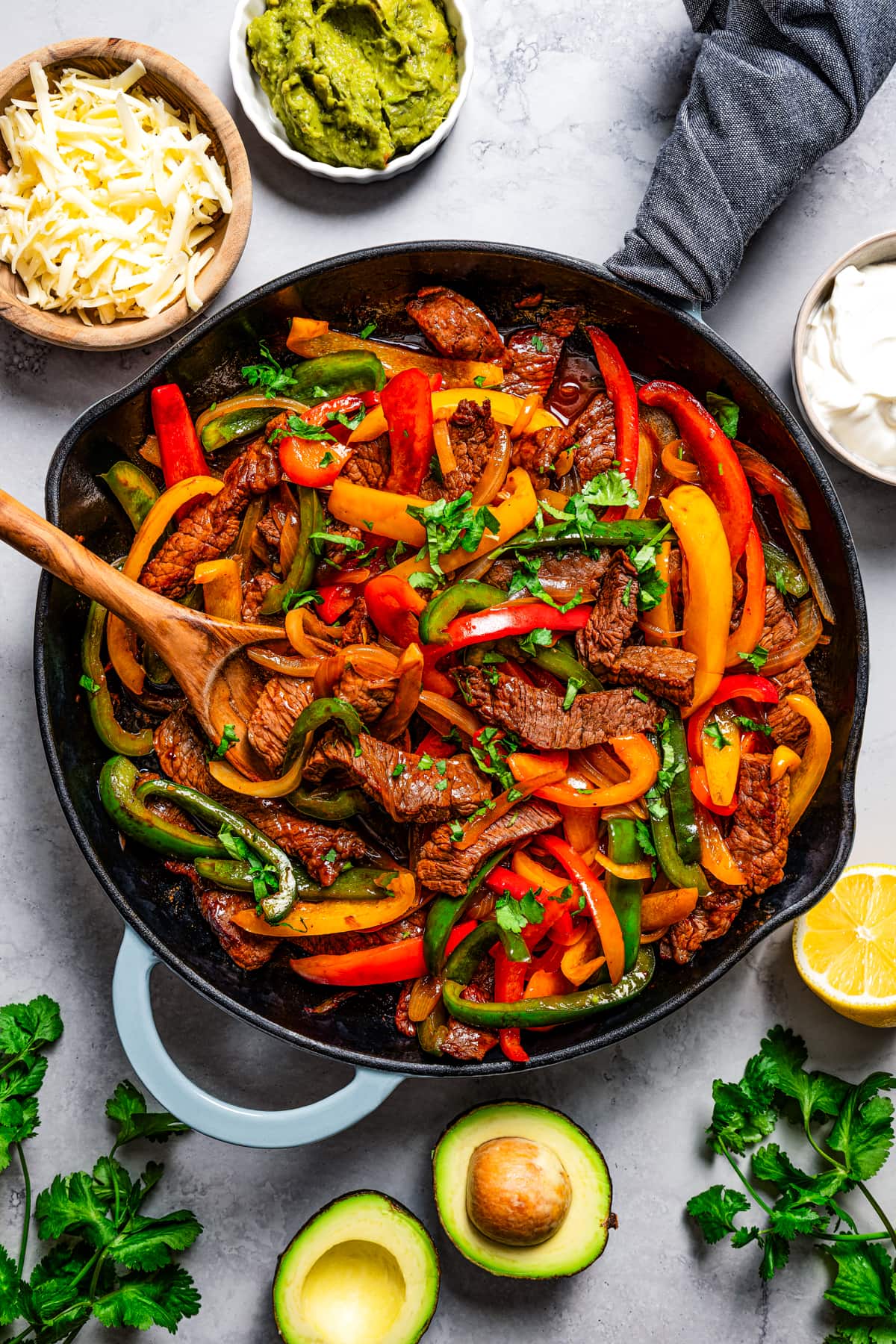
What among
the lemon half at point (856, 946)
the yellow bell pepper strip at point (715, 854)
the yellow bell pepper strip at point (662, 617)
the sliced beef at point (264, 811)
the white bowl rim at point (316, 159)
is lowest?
the lemon half at point (856, 946)

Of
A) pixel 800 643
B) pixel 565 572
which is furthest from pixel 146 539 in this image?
pixel 800 643

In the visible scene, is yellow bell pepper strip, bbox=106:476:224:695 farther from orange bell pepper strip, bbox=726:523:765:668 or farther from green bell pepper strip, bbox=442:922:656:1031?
orange bell pepper strip, bbox=726:523:765:668

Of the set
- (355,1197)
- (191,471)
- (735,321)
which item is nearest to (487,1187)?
(355,1197)

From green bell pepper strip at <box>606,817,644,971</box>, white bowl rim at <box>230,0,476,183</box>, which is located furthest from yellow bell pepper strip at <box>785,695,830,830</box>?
white bowl rim at <box>230,0,476,183</box>

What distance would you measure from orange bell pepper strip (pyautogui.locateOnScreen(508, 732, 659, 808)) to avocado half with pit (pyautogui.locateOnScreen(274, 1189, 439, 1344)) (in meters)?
1.49

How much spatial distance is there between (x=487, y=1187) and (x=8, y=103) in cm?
381

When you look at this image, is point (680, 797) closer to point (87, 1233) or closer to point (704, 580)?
point (704, 580)

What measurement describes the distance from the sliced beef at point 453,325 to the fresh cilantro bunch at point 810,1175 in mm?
2594

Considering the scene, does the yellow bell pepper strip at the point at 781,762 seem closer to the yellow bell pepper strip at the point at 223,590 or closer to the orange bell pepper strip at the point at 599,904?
the orange bell pepper strip at the point at 599,904

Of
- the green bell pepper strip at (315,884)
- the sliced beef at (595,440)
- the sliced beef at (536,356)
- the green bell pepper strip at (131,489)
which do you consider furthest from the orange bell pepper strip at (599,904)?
the green bell pepper strip at (131,489)

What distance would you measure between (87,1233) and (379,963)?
1.47 metres

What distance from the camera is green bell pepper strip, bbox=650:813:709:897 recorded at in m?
3.01

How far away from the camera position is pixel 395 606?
2947 mm

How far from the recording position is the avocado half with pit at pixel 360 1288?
3154mm
